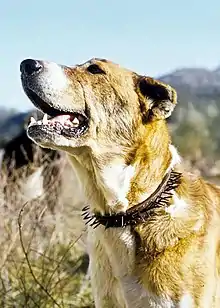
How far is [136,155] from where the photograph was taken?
15.4ft

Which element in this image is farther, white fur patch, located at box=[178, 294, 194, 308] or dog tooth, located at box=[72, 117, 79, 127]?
dog tooth, located at box=[72, 117, 79, 127]

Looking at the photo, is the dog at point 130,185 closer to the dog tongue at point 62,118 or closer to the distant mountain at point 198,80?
the dog tongue at point 62,118

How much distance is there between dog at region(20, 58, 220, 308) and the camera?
14.7 feet

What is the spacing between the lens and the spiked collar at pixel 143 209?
4.61 m

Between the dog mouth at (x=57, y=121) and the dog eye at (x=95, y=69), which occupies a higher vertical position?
the dog eye at (x=95, y=69)

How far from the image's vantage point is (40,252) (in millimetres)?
8055

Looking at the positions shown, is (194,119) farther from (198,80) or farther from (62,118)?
(62,118)

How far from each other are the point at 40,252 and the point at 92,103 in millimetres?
3690

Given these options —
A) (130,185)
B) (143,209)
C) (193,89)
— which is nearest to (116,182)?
(130,185)

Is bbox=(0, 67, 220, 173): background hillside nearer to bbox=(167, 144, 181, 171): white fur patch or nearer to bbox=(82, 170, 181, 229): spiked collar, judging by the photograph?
bbox=(167, 144, 181, 171): white fur patch

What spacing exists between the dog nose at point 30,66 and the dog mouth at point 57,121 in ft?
0.41

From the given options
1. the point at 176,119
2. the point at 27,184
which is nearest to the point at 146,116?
the point at 27,184

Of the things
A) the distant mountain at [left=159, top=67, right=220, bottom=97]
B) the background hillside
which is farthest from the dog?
the distant mountain at [left=159, top=67, right=220, bottom=97]

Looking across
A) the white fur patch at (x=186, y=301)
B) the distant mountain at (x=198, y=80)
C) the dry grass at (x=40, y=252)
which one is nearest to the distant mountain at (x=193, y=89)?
the distant mountain at (x=198, y=80)
